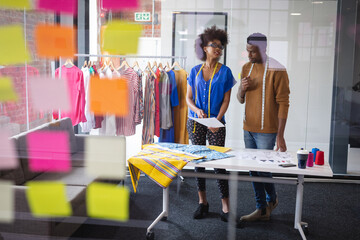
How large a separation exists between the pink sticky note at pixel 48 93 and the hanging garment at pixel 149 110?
1.09 m

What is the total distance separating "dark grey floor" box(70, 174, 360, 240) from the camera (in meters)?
2.15

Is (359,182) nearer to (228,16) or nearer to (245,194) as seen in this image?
(245,194)

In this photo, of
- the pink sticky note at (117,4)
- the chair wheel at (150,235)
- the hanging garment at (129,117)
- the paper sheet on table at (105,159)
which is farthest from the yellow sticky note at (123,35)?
the chair wheel at (150,235)

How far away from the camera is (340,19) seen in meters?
3.03

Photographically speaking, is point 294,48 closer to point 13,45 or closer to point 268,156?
point 268,156

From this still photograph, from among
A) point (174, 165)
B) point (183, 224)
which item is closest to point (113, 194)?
point (174, 165)

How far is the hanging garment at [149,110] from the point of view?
2.62 m

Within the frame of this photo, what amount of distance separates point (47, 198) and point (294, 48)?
1931 mm

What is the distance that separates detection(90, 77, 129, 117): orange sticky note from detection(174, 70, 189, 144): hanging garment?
115 cm

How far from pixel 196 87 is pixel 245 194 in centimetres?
99

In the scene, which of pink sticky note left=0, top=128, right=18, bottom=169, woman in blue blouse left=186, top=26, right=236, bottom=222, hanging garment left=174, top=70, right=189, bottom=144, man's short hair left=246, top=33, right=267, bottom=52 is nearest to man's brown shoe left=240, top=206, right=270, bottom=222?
woman in blue blouse left=186, top=26, right=236, bottom=222

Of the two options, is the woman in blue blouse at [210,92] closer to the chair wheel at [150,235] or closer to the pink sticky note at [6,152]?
the chair wheel at [150,235]

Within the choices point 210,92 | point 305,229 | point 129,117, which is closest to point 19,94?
point 129,117

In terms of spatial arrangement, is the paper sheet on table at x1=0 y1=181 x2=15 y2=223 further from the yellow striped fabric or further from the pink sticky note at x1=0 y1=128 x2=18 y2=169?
the yellow striped fabric
